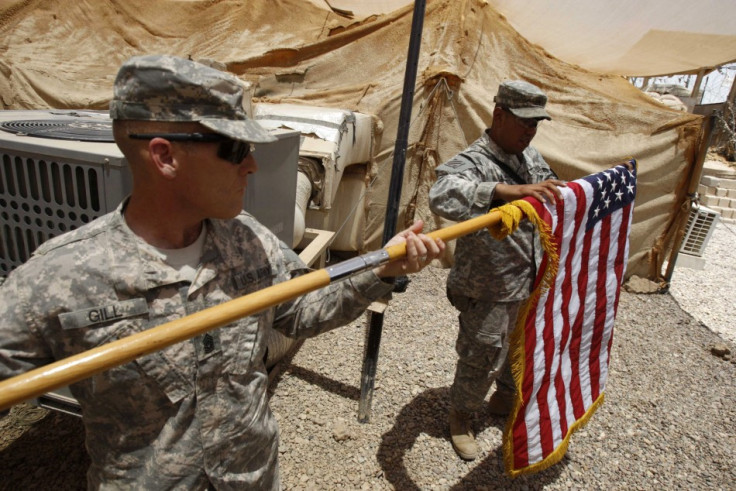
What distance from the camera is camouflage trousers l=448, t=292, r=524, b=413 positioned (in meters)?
2.72

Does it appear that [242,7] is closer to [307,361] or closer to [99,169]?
[307,361]

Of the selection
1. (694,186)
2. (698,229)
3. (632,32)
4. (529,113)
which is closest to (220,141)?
(529,113)

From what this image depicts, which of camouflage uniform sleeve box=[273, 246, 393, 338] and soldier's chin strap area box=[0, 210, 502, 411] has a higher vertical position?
soldier's chin strap area box=[0, 210, 502, 411]

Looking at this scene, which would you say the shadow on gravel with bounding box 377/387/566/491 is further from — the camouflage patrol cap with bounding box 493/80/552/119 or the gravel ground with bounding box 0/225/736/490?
the camouflage patrol cap with bounding box 493/80/552/119

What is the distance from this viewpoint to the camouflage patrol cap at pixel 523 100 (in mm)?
2527

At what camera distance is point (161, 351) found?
1.22 m

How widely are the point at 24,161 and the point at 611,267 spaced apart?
2.97 m

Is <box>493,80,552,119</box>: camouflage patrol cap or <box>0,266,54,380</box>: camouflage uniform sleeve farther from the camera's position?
<box>493,80,552,119</box>: camouflage patrol cap

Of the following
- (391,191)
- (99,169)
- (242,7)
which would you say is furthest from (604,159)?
(242,7)

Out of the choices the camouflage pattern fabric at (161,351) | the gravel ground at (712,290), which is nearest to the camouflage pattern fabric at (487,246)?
the camouflage pattern fabric at (161,351)

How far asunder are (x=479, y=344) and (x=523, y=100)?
1472 millimetres

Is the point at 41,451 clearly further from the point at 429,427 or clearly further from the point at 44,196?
the point at 429,427

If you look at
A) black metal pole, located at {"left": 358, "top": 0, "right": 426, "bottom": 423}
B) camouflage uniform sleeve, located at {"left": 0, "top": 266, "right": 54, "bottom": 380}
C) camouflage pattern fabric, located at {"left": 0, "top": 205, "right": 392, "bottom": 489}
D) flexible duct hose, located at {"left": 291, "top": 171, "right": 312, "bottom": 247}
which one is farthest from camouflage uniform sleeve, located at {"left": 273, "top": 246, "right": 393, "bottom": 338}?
flexible duct hose, located at {"left": 291, "top": 171, "right": 312, "bottom": 247}

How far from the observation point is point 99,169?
167 cm
